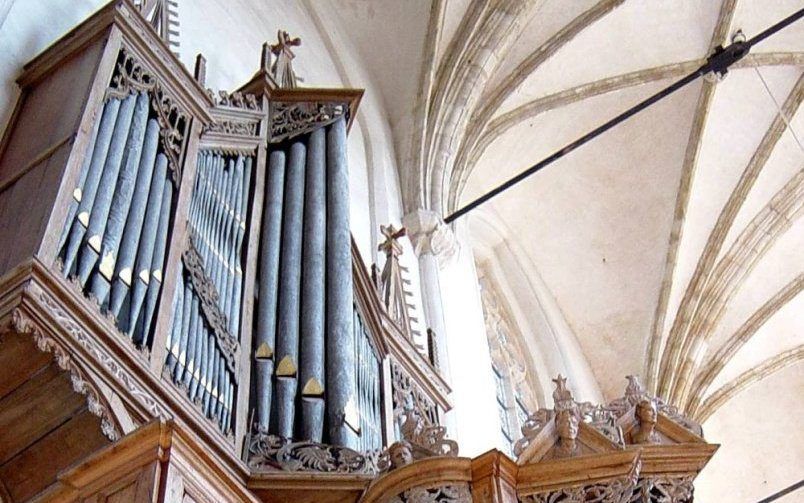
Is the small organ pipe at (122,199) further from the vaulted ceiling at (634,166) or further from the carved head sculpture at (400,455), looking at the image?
the vaulted ceiling at (634,166)

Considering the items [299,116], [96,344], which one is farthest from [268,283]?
[299,116]

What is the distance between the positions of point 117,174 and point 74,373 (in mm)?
1136

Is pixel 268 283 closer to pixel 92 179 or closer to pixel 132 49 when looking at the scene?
pixel 92 179

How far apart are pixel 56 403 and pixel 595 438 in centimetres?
171

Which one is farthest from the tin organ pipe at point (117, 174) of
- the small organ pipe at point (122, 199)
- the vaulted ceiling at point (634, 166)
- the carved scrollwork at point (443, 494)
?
the vaulted ceiling at point (634, 166)

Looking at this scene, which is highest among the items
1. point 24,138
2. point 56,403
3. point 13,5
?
point 13,5

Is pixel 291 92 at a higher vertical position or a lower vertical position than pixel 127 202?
higher

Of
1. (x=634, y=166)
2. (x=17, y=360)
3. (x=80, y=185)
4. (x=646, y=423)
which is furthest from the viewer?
(x=634, y=166)

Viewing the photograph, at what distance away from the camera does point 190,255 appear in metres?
4.87

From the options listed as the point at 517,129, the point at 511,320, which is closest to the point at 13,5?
the point at 517,129

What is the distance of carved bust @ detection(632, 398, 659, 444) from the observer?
3896 millimetres

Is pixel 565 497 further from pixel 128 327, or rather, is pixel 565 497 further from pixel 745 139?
pixel 745 139

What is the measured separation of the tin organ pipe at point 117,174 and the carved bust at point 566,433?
162 cm

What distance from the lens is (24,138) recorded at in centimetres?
511
